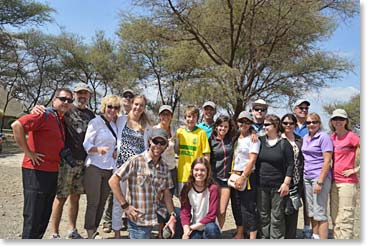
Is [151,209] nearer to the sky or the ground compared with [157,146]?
nearer to the ground

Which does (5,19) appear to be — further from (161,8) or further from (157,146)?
(157,146)

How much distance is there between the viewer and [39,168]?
10.2 ft

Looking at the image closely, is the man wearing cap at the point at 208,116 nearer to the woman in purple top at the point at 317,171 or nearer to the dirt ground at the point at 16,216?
the woman in purple top at the point at 317,171

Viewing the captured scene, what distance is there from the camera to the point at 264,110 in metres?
4.08

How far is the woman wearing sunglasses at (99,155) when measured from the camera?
3.52 metres

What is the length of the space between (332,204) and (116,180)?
230cm

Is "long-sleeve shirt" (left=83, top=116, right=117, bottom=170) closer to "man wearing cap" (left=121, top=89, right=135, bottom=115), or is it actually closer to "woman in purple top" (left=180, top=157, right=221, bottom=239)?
"man wearing cap" (left=121, top=89, right=135, bottom=115)

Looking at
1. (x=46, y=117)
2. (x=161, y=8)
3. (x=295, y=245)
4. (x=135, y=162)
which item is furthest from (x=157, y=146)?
(x=161, y=8)

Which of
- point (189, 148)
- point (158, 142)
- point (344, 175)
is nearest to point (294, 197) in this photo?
point (344, 175)

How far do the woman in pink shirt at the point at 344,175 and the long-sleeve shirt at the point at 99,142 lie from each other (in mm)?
2301

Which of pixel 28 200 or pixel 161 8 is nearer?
pixel 28 200

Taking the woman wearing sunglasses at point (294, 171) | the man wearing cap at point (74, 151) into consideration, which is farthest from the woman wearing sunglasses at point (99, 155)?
the woman wearing sunglasses at point (294, 171)

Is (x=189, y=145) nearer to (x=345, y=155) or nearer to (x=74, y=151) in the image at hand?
(x=74, y=151)

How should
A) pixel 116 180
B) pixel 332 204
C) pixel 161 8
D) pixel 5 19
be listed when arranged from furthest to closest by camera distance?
pixel 5 19, pixel 161 8, pixel 332 204, pixel 116 180
